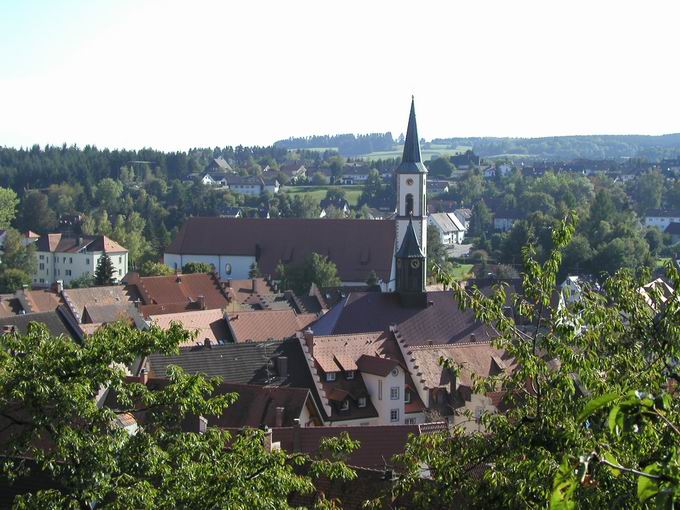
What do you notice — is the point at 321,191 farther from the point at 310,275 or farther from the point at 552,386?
the point at 552,386

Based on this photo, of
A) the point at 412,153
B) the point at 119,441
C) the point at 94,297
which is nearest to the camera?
the point at 119,441

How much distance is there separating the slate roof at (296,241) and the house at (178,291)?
50.3 ft

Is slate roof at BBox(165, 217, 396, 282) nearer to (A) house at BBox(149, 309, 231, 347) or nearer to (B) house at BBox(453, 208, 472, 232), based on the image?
(A) house at BBox(149, 309, 231, 347)

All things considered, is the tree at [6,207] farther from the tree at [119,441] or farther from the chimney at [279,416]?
the tree at [119,441]

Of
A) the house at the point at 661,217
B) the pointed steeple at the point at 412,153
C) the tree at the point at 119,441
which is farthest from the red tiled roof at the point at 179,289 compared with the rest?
the house at the point at 661,217

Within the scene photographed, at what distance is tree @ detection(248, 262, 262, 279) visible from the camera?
250ft

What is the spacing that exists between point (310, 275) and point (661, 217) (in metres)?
76.4

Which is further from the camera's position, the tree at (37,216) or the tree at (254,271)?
the tree at (37,216)

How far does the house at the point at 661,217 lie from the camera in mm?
134375

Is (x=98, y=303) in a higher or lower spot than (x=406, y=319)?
lower

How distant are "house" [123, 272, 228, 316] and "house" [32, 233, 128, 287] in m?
32.4

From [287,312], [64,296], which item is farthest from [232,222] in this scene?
[287,312]

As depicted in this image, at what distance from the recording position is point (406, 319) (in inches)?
1821

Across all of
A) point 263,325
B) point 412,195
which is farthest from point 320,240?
point 263,325
